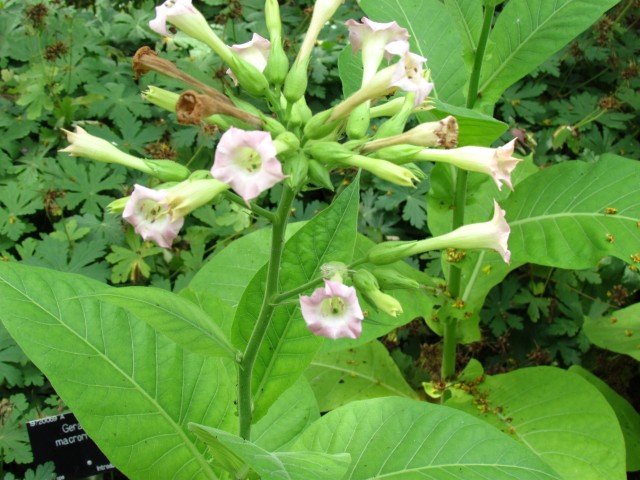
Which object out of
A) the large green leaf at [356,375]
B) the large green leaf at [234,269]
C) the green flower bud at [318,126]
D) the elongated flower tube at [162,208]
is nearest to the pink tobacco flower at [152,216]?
the elongated flower tube at [162,208]

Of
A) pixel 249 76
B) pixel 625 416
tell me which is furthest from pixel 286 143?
pixel 625 416

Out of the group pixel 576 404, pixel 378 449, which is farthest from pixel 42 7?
pixel 576 404

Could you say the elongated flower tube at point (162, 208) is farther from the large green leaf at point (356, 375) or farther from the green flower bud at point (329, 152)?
the large green leaf at point (356, 375)

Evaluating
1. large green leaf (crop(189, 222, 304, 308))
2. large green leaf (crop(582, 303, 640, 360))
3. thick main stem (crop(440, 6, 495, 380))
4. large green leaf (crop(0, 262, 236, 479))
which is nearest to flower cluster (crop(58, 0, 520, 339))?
large green leaf (crop(0, 262, 236, 479))

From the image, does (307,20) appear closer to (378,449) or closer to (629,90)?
(629,90)

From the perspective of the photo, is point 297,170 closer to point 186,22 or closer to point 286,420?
point 186,22
